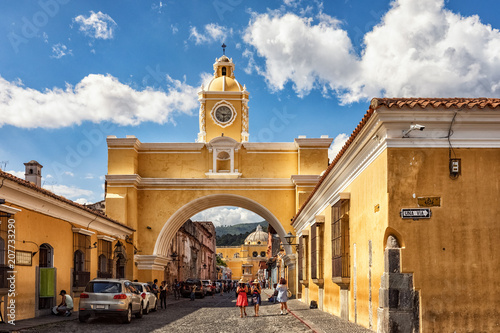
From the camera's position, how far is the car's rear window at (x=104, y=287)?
53.1 feet

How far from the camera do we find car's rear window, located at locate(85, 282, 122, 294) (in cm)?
1619

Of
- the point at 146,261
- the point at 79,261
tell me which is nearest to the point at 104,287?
the point at 79,261

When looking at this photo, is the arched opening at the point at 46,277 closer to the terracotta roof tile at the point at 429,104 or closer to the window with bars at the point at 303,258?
the window with bars at the point at 303,258

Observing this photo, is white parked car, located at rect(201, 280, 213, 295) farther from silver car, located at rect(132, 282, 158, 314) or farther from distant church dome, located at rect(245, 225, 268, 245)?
distant church dome, located at rect(245, 225, 268, 245)

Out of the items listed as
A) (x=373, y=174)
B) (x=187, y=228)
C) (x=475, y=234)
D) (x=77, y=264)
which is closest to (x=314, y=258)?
(x=77, y=264)

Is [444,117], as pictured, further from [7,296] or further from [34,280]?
[34,280]

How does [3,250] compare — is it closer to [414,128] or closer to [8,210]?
[8,210]

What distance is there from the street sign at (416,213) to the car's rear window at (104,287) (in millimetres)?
8886

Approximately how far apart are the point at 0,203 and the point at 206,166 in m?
18.5

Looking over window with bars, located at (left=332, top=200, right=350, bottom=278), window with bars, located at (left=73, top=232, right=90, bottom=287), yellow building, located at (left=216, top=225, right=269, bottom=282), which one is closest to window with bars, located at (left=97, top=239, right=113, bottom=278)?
window with bars, located at (left=73, top=232, right=90, bottom=287)

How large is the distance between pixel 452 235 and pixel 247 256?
101 metres

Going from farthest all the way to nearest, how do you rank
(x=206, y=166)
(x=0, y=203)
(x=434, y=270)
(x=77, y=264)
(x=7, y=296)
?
(x=206, y=166), (x=77, y=264), (x=7, y=296), (x=0, y=203), (x=434, y=270)

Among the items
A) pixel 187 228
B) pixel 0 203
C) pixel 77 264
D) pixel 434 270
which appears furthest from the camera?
pixel 187 228

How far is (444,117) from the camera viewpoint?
1052cm
